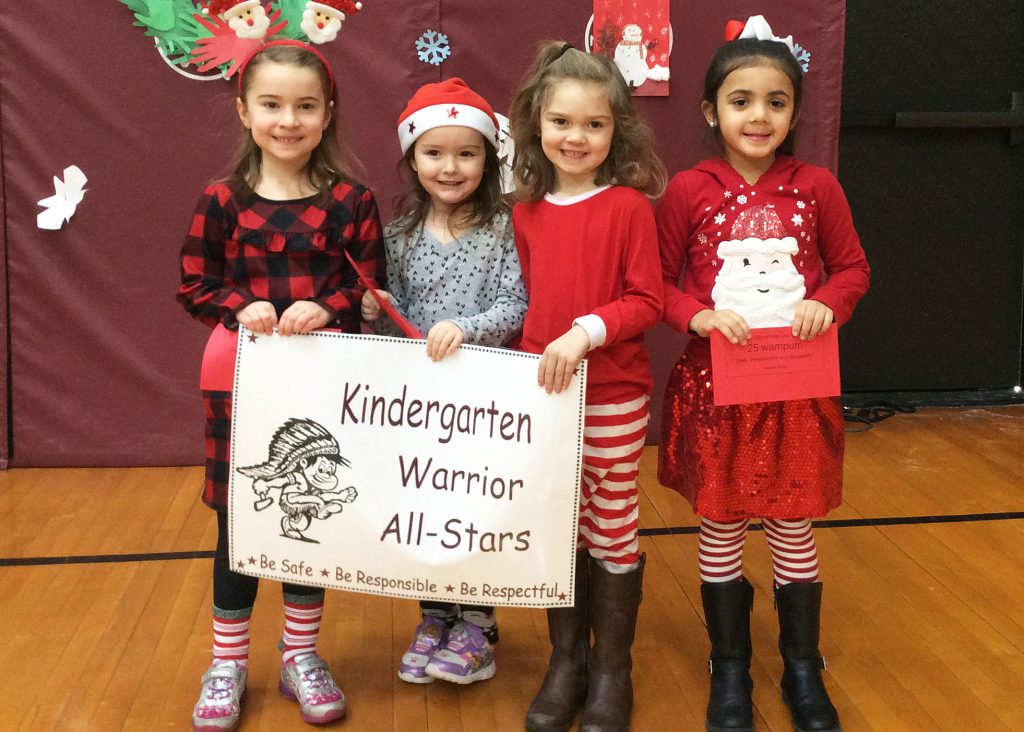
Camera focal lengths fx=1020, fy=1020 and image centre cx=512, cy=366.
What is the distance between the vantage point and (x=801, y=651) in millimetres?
1892

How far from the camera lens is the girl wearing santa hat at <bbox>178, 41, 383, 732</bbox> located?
1761 mm

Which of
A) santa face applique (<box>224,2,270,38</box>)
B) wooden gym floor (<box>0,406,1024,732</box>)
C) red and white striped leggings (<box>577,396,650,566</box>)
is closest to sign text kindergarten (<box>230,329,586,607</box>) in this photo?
red and white striped leggings (<box>577,396,650,566</box>)

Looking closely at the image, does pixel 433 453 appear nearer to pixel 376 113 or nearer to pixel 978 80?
pixel 376 113

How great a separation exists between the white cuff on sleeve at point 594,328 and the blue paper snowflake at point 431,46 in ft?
5.76

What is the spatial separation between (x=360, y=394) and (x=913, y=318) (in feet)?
9.45

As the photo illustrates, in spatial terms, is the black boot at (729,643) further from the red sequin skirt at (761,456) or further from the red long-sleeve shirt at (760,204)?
the red long-sleeve shirt at (760,204)

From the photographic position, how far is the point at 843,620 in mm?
2258

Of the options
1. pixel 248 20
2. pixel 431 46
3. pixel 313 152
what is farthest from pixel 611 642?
pixel 248 20

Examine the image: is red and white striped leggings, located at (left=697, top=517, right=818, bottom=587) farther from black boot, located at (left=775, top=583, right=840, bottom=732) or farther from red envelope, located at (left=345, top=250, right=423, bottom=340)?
red envelope, located at (left=345, top=250, right=423, bottom=340)

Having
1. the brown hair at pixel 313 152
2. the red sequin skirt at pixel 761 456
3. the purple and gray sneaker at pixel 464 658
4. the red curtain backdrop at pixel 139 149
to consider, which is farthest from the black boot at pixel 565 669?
the red curtain backdrop at pixel 139 149

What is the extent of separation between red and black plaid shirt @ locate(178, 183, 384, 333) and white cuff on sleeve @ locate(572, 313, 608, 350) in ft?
1.41

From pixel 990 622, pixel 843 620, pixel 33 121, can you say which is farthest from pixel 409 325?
pixel 33 121

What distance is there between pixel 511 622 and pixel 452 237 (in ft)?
2.97

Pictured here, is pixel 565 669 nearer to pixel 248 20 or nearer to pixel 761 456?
pixel 761 456
